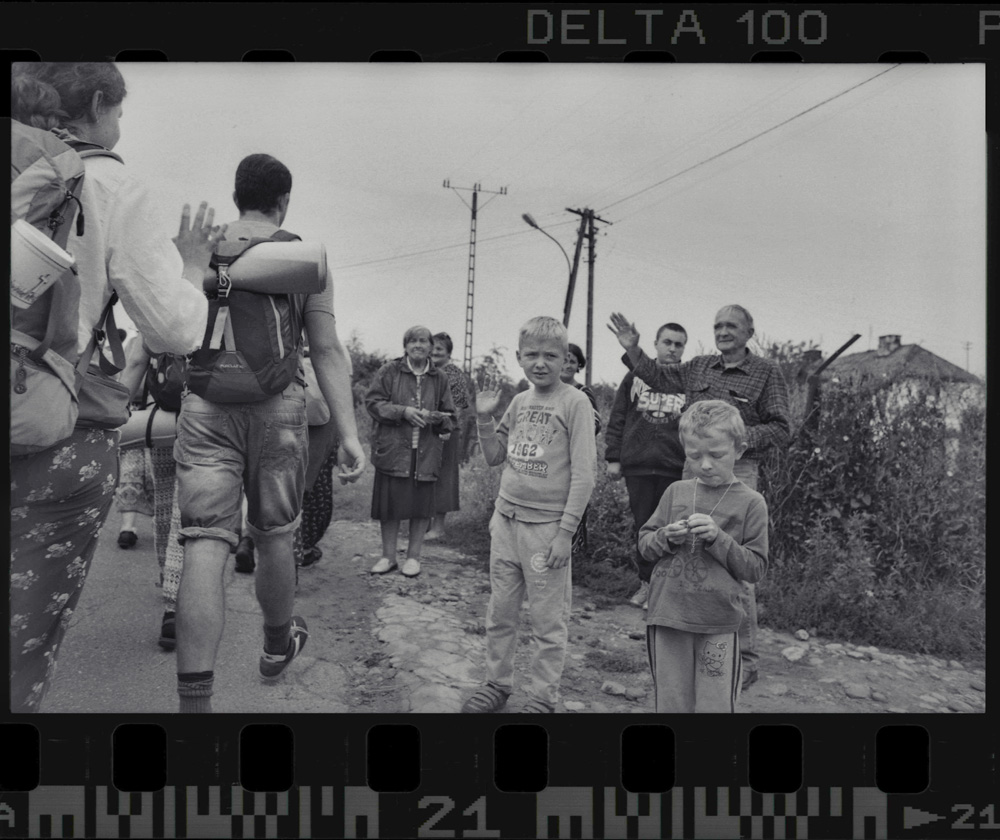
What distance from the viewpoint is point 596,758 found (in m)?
2.46

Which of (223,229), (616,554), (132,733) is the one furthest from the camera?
(616,554)

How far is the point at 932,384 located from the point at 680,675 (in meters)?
2.80

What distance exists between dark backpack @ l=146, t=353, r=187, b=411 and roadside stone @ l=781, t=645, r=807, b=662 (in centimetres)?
290

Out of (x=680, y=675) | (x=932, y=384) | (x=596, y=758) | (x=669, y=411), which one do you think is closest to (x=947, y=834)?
(x=680, y=675)

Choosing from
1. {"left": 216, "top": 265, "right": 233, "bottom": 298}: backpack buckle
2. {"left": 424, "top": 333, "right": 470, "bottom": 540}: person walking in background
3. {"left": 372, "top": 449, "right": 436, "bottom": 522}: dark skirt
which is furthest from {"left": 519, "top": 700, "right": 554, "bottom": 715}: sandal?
{"left": 424, "top": 333, "right": 470, "bottom": 540}: person walking in background

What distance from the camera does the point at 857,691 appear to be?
3445 mm

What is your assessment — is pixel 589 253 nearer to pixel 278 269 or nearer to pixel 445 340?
pixel 278 269

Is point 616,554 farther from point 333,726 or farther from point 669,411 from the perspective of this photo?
point 333,726

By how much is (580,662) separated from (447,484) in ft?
7.50

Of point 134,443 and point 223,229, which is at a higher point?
point 223,229

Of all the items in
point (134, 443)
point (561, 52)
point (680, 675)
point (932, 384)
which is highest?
point (561, 52)

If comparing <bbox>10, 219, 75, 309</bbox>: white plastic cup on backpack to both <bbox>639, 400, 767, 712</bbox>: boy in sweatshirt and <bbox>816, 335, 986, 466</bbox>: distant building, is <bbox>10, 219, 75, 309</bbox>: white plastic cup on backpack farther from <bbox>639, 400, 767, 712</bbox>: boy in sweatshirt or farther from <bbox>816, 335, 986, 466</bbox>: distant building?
<bbox>816, 335, 986, 466</bbox>: distant building

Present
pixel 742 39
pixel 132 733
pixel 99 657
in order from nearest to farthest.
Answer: pixel 132 733, pixel 742 39, pixel 99 657

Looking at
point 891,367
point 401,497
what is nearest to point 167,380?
point 401,497
